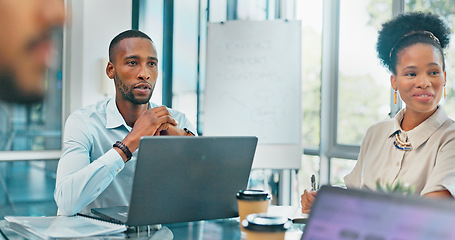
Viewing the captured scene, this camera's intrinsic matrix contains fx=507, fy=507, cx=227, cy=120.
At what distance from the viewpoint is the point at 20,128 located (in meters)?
3.57

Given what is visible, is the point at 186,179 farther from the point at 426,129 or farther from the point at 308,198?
the point at 426,129

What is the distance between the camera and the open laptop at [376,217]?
63 centimetres

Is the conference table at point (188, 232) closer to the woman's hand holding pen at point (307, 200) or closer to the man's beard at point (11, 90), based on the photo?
the woman's hand holding pen at point (307, 200)

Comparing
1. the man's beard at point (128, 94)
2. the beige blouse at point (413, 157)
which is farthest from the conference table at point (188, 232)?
the man's beard at point (128, 94)

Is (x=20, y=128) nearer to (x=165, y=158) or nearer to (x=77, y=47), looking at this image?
(x=77, y=47)

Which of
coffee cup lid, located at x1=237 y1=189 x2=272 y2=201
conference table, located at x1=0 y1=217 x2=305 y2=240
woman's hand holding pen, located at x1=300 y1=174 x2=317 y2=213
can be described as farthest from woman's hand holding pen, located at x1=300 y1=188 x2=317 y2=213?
coffee cup lid, located at x1=237 y1=189 x2=272 y2=201

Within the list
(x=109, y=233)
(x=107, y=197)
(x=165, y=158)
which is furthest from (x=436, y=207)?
(x=107, y=197)

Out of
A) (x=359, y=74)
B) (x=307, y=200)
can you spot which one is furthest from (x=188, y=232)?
(x=359, y=74)

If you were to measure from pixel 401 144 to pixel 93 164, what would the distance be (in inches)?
44.1

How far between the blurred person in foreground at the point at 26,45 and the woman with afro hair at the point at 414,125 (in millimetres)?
2469

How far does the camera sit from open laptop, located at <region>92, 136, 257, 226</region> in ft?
4.14

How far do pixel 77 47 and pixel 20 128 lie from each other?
0.70 m

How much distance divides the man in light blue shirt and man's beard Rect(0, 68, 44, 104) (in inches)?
68.2

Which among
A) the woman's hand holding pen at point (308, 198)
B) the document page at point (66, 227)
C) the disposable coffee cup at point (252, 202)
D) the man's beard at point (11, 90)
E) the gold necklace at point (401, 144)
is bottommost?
the document page at point (66, 227)
